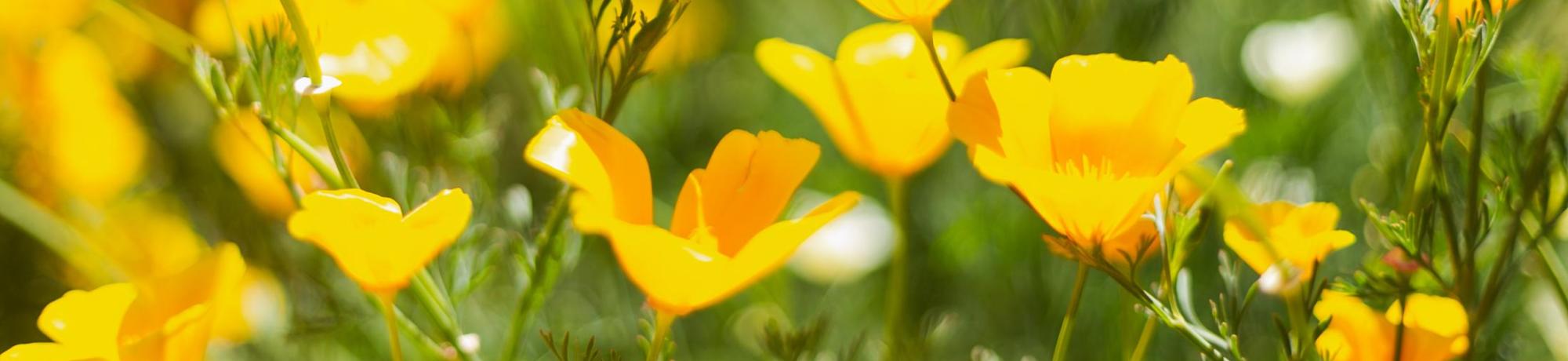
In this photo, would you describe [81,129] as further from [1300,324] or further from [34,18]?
[1300,324]

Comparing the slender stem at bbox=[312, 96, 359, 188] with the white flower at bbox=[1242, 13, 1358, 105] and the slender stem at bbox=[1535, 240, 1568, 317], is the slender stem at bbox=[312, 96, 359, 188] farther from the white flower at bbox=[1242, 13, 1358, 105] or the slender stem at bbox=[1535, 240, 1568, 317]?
the white flower at bbox=[1242, 13, 1358, 105]

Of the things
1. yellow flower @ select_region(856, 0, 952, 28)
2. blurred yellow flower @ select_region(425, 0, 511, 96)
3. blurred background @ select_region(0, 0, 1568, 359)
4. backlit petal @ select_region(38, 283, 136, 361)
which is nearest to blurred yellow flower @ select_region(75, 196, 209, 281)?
blurred background @ select_region(0, 0, 1568, 359)

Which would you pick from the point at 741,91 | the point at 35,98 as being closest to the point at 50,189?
the point at 35,98

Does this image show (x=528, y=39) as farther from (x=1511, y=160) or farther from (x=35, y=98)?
(x=1511, y=160)

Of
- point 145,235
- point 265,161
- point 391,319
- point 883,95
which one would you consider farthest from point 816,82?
point 145,235

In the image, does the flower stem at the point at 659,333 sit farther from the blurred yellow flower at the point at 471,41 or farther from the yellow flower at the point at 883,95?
the blurred yellow flower at the point at 471,41

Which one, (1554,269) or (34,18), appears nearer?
(1554,269)
